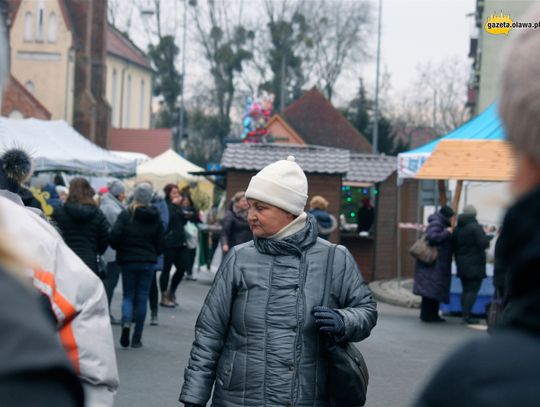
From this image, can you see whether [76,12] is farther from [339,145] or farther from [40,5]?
[339,145]

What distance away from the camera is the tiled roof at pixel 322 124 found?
203ft

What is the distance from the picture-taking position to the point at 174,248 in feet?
55.2

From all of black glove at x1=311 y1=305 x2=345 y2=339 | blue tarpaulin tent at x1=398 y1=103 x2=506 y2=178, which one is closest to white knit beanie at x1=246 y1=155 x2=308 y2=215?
black glove at x1=311 y1=305 x2=345 y2=339

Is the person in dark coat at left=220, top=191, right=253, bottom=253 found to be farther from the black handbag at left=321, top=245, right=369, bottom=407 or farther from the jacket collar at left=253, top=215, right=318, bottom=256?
the black handbag at left=321, top=245, right=369, bottom=407

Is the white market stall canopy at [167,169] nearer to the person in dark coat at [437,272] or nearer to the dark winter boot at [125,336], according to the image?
the person in dark coat at [437,272]

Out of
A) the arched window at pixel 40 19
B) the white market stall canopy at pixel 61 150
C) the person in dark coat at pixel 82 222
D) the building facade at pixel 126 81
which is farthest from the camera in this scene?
the building facade at pixel 126 81

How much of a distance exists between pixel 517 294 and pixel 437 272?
15.2m

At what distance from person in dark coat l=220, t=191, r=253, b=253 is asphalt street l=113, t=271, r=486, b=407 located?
1.17 m

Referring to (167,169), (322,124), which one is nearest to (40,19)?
(322,124)

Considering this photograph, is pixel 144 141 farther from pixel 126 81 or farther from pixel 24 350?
pixel 24 350

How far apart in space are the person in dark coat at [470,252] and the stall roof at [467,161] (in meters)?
0.72

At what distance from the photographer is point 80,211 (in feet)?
38.7

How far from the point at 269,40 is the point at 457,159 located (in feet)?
188

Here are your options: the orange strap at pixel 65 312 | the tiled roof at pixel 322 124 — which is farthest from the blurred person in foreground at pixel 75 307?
the tiled roof at pixel 322 124
